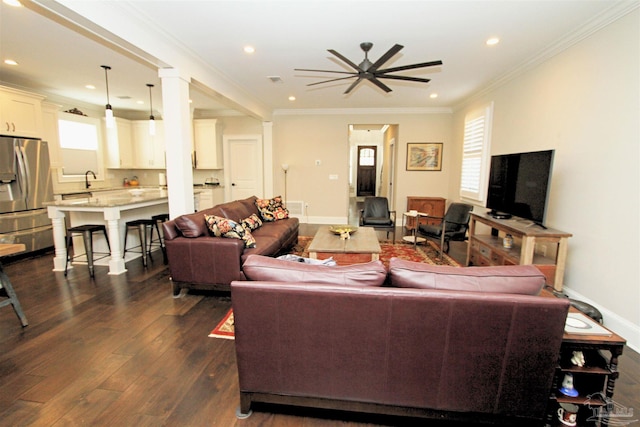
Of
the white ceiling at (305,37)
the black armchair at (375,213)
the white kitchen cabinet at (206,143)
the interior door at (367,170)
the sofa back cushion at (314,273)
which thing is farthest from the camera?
the interior door at (367,170)

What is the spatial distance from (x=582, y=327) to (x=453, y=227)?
11.1ft

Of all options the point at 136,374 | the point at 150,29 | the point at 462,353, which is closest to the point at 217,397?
the point at 136,374

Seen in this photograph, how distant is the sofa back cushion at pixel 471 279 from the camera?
1389 millimetres

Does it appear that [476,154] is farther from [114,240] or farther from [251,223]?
[114,240]

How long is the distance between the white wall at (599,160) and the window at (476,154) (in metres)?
1.24

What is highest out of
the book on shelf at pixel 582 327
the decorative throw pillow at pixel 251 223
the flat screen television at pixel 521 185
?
the flat screen television at pixel 521 185

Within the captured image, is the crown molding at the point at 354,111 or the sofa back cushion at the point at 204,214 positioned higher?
the crown molding at the point at 354,111

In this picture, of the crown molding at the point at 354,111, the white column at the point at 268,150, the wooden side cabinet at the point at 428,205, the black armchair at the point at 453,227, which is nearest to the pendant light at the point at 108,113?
the white column at the point at 268,150

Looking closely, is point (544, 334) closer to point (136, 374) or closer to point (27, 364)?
point (136, 374)

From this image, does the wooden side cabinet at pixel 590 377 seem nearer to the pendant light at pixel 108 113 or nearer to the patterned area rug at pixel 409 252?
the patterned area rug at pixel 409 252

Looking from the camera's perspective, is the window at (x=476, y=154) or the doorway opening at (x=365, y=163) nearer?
the window at (x=476, y=154)

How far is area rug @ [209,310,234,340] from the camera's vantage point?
2.38 metres

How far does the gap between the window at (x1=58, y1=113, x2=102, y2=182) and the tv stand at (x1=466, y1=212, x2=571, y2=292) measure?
736 centimetres

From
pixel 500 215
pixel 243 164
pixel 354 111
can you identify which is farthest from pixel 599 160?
pixel 243 164
